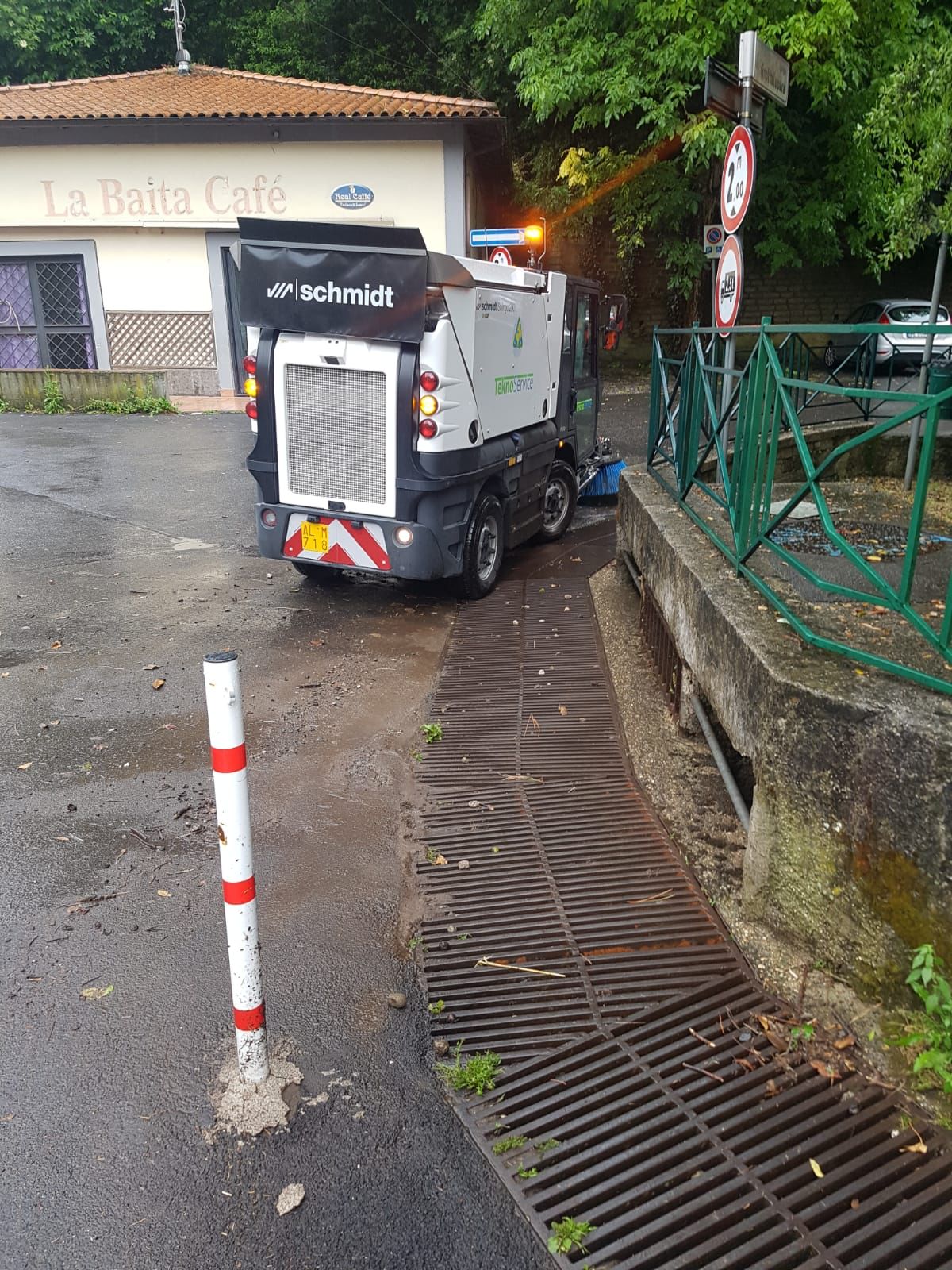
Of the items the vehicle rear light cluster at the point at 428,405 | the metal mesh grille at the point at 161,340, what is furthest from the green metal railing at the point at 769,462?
the metal mesh grille at the point at 161,340

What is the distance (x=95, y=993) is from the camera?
318 centimetres

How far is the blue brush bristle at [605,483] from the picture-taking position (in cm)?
1107

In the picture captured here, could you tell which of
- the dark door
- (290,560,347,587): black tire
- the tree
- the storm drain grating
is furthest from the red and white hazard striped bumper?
the dark door

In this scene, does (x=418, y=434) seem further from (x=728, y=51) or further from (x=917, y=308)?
(x=917, y=308)

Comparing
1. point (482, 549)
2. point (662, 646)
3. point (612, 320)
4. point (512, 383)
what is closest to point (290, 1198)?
point (662, 646)

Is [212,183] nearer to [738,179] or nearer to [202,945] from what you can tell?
[738,179]

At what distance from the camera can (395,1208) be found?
2391 mm

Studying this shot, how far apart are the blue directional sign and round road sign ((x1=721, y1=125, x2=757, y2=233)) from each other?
832 cm

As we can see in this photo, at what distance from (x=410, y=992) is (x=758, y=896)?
49.7 inches

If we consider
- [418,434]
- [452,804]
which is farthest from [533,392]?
[452,804]

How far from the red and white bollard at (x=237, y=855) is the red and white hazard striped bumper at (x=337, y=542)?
14.0ft

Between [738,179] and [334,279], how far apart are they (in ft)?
8.80

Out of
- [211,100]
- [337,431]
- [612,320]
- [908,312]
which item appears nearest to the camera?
[337,431]

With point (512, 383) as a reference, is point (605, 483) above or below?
below
